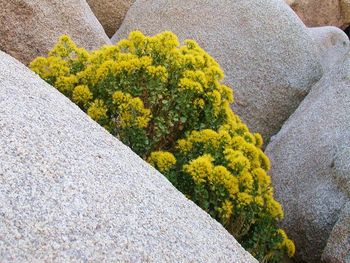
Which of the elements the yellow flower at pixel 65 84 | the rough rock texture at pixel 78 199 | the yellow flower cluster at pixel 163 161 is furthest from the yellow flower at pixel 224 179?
the yellow flower at pixel 65 84

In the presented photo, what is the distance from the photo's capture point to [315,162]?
17.4ft

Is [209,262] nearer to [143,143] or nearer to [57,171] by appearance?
[57,171]

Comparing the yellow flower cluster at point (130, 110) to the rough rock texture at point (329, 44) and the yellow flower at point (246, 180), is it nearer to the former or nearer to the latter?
the yellow flower at point (246, 180)

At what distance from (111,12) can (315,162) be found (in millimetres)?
3255

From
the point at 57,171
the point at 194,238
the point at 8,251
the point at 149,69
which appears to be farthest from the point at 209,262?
the point at 149,69

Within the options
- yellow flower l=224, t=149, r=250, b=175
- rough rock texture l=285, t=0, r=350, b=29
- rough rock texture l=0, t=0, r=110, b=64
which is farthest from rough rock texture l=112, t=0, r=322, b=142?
rough rock texture l=285, t=0, r=350, b=29

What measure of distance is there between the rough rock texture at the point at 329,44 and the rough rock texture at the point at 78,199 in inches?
167

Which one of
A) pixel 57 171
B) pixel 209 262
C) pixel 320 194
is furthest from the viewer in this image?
pixel 320 194

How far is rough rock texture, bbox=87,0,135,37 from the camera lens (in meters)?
7.22

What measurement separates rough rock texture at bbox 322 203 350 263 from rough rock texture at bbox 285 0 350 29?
278 inches

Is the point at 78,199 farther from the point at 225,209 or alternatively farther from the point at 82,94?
the point at 82,94

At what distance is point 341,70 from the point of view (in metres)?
5.92

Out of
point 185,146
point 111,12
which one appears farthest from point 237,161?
point 111,12

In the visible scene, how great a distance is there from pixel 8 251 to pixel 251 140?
2469 millimetres
